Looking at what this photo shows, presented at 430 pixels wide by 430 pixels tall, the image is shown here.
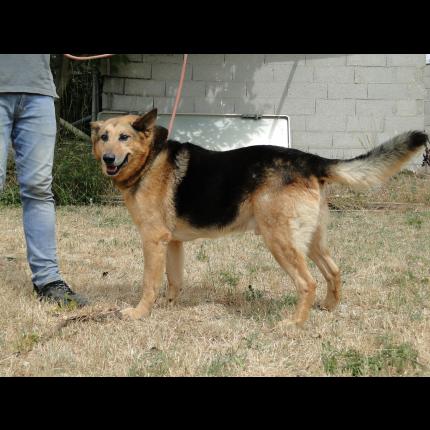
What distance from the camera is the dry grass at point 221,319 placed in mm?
3057

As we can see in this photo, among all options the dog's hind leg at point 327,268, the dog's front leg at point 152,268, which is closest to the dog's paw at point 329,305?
the dog's hind leg at point 327,268

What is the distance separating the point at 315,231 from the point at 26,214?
239cm

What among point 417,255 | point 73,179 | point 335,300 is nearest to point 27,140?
point 335,300

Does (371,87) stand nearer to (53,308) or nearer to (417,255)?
(417,255)

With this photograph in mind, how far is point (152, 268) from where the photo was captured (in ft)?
13.8

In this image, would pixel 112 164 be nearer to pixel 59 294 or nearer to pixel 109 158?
pixel 109 158

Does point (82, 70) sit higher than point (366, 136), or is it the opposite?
point (82, 70)

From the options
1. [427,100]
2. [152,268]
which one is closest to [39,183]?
[152,268]

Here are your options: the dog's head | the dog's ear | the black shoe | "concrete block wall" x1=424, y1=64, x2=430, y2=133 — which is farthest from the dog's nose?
"concrete block wall" x1=424, y1=64, x2=430, y2=133

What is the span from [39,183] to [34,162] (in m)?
0.17

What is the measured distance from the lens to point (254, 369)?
3.02 m

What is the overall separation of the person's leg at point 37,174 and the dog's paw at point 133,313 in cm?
76
